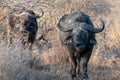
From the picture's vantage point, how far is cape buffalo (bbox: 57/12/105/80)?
10.0m

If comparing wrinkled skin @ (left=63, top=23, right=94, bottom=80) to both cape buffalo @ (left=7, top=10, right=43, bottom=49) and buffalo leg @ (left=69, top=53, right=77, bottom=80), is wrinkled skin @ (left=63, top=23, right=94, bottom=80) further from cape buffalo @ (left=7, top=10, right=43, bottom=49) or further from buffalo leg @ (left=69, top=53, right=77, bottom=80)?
cape buffalo @ (left=7, top=10, right=43, bottom=49)

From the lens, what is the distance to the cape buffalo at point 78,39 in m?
10.0

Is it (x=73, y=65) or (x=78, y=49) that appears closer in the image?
(x=78, y=49)

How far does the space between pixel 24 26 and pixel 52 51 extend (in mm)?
1188

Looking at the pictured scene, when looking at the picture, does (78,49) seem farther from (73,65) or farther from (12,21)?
(12,21)

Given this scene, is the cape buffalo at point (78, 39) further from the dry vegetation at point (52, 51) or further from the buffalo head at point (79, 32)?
the dry vegetation at point (52, 51)

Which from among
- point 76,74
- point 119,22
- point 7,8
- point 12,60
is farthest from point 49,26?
point 12,60

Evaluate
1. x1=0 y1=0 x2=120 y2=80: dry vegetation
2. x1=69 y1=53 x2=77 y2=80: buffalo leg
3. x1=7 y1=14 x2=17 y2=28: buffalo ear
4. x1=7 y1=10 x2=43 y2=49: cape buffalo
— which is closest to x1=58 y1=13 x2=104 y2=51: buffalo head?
x1=69 y1=53 x2=77 y2=80: buffalo leg

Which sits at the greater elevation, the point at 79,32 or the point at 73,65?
the point at 79,32

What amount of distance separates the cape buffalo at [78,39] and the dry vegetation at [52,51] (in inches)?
18.0

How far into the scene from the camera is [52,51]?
13.1m

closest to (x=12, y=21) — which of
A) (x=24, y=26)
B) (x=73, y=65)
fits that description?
(x=24, y=26)

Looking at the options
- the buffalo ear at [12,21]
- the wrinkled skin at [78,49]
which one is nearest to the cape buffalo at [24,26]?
the buffalo ear at [12,21]

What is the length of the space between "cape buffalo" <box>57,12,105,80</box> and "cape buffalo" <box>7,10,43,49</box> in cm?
178
